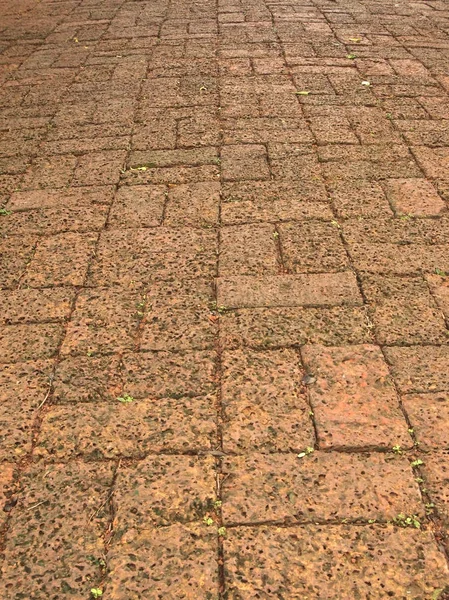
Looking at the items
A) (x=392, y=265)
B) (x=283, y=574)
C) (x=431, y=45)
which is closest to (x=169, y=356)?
(x=283, y=574)

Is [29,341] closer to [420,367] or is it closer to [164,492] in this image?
[164,492]

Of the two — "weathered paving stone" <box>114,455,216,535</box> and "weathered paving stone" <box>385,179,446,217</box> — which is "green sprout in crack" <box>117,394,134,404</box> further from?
"weathered paving stone" <box>385,179,446,217</box>

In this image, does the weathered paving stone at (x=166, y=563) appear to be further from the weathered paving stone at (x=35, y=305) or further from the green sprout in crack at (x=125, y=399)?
the weathered paving stone at (x=35, y=305)

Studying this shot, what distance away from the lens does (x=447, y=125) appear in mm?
4062

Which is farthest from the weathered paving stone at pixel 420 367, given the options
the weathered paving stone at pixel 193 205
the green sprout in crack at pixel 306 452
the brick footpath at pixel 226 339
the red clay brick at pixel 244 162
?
the red clay brick at pixel 244 162

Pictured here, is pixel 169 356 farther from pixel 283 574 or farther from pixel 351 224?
pixel 351 224

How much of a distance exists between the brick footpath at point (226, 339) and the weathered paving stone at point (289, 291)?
0.01m

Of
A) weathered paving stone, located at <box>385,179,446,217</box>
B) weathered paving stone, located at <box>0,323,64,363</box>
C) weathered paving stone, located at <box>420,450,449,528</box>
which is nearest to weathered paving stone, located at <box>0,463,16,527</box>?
weathered paving stone, located at <box>0,323,64,363</box>

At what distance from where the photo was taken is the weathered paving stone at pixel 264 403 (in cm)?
197

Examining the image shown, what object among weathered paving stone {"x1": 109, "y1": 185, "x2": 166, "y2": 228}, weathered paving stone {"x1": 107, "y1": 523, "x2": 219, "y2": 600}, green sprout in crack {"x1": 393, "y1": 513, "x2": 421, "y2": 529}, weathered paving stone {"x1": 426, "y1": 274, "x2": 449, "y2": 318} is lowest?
green sprout in crack {"x1": 393, "y1": 513, "x2": 421, "y2": 529}

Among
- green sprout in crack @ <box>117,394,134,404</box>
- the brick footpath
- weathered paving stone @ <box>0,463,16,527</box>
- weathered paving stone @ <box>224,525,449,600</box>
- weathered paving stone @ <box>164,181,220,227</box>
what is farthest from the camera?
weathered paving stone @ <box>164,181,220,227</box>

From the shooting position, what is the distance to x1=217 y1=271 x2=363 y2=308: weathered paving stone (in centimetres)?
255

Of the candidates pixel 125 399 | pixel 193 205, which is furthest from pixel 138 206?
pixel 125 399

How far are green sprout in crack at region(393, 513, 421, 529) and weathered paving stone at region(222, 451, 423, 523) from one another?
1cm
